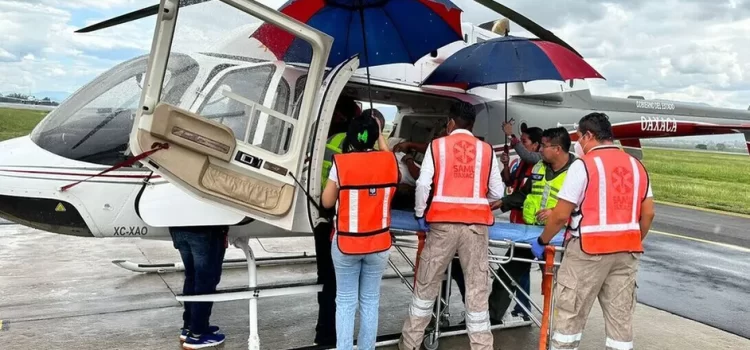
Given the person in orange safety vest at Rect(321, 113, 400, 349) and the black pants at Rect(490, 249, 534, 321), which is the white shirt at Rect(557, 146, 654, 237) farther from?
the black pants at Rect(490, 249, 534, 321)

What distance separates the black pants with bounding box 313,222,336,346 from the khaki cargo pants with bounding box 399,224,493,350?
74 centimetres

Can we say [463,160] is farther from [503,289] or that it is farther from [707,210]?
[707,210]

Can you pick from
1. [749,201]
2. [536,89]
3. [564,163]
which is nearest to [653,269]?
[536,89]

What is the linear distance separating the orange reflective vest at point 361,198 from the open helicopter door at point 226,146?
1.02 ft

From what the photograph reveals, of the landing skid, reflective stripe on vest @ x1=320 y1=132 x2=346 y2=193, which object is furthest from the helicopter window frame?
the landing skid

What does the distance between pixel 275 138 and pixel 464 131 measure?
4.45 ft

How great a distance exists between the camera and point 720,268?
8500 millimetres

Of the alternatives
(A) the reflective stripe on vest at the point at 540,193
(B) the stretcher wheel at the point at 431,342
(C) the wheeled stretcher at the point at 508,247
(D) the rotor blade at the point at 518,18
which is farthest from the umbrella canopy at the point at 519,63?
(B) the stretcher wheel at the point at 431,342

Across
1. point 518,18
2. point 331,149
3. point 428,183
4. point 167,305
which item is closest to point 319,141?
point 331,149

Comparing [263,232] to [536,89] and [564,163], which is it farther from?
[536,89]

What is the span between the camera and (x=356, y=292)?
3.88 metres

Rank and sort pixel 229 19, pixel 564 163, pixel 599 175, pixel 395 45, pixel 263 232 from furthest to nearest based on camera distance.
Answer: pixel 395 45, pixel 263 232, pixel 564 163, pixel 599 175, pixel 229 19

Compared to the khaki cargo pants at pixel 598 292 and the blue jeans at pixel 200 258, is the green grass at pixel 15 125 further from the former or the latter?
the khaki cargo pants at pixel 598 292

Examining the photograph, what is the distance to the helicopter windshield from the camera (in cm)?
443
